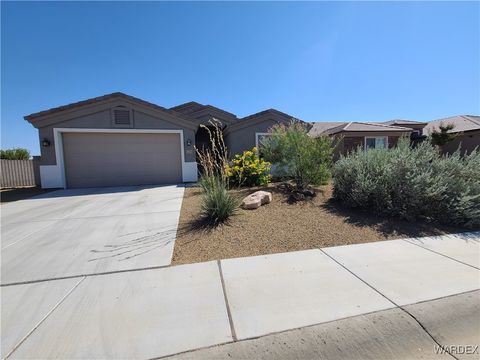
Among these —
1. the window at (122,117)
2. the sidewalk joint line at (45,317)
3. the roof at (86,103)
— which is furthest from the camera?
the window at (122,117)

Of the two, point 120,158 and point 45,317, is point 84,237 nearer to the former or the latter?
point 45,317

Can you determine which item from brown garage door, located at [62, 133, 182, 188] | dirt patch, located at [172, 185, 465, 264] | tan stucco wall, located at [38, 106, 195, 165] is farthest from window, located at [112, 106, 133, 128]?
dirt patch, located at [172, 185, 465, 264]

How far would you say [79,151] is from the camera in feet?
35.6

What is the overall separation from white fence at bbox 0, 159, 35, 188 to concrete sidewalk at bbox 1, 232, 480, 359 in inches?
516

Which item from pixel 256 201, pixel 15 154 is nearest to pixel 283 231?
pixel 256 201

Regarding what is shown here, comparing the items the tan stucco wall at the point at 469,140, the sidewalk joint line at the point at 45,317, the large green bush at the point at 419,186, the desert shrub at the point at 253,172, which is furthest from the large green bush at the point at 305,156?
the tan stucco wall at the point at 469,140

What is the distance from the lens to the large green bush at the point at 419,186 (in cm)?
489

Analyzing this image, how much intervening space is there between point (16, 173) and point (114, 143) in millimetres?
6277

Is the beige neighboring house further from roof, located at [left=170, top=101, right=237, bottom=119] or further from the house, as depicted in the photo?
the house

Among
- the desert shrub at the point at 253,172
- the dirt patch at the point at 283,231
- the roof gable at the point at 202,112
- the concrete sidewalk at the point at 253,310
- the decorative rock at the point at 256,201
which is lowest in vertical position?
the concrete sidewalk at the point at 253,310

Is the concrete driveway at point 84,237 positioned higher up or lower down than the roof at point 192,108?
lower down

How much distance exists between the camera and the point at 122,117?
10828 mm

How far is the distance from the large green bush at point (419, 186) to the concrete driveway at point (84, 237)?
15.1ft

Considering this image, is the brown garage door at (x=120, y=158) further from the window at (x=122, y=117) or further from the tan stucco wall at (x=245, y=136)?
the tan stucco wall at (x=245, y=136)
